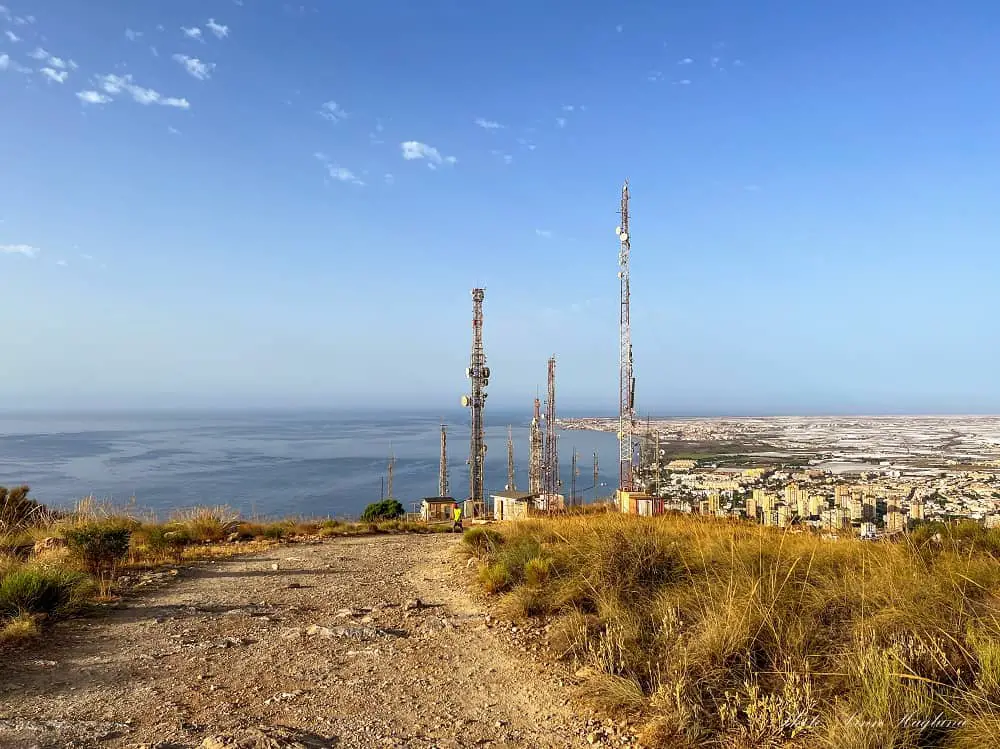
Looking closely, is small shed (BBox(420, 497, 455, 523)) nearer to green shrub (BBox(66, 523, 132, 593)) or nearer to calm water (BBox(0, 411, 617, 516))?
calm water (BBox(0, 411, 617, 516))

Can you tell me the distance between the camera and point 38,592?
17.5ft

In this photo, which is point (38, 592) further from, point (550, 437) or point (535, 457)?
point (535, 457)

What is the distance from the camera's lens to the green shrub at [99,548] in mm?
7141

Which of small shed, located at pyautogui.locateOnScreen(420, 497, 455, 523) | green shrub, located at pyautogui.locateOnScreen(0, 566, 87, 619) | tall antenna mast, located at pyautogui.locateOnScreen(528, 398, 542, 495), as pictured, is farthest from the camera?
tall antenna mast, located at pyautogui.locateOnScreen(528, 398, 542, 495)

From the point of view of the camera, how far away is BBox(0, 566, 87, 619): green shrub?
16.8 ft

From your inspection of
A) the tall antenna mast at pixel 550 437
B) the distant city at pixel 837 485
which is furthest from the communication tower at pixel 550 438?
the distant city at pixel 837 485

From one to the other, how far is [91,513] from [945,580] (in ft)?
38.9

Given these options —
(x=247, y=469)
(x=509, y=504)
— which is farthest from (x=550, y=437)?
(x=247, y=469)

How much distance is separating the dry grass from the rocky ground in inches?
20.8

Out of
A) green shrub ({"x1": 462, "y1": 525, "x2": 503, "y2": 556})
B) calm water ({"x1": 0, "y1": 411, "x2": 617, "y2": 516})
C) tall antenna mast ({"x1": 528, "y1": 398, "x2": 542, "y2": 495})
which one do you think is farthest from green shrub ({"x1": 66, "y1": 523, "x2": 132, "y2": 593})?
tall antenna mast ({"x1": 528, "y1": 398, "x2": 542, "y2": 495})

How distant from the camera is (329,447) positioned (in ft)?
285

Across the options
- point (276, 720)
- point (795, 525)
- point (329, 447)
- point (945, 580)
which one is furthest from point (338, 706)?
point (329, 447)

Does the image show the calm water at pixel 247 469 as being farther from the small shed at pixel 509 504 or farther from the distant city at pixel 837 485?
the distant city at pixel 837 485

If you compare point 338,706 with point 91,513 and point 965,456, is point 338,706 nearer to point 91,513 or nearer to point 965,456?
point 91,513
